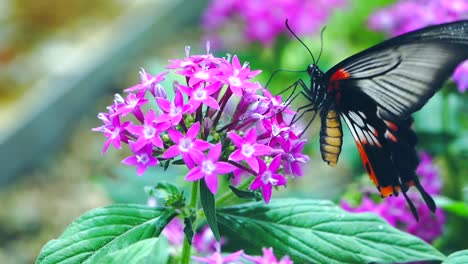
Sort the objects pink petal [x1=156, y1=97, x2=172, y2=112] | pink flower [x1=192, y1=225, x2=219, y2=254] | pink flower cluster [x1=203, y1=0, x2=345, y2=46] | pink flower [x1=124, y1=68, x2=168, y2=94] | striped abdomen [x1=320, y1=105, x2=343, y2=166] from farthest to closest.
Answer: pink flower cluster [x1=203, y1=0, x2=345, y2=46] < pink flower [x1=192, y1=225, x2=219, y2=254] < striped abdomen [x1=320, y1=105, x2=343, y2=166] < pink flower [x1=124, y1=68, x2=168, y2=94] < pink petal [x1=156, y1=97, x2=172, y2=112]

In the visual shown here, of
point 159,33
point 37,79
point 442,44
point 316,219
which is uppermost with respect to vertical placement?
point 159,33

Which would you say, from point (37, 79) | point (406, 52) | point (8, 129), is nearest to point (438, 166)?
point (406, 52)

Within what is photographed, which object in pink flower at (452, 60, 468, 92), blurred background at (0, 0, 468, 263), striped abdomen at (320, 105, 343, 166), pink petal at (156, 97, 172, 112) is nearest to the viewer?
pink petal at (156, 97, 172, 112)

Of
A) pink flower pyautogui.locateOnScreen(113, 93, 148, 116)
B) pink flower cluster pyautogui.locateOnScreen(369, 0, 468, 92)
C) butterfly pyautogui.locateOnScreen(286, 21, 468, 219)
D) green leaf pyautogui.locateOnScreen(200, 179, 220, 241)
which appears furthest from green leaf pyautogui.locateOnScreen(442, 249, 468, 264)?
pink flower cluster pyautogui.locateOnScreen(369, 0, 468, 92)

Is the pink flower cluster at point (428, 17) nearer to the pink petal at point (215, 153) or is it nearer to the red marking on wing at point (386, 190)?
the red marking on wing at point (386, 190)

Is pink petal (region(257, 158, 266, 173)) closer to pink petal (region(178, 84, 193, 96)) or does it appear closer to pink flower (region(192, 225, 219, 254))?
pink petal (region(178, 84, 193, 96))

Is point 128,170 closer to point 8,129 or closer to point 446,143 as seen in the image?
point 446,143

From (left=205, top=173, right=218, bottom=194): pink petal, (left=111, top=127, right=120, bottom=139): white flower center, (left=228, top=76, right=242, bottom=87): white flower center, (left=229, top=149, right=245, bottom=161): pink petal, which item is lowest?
→ (left=205, top=173, right=218, bottom=194): pink petal

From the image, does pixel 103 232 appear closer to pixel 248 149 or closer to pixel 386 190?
pixel 248 149

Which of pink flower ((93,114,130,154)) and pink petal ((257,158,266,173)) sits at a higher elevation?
pink flower ((93,114,130,154))
